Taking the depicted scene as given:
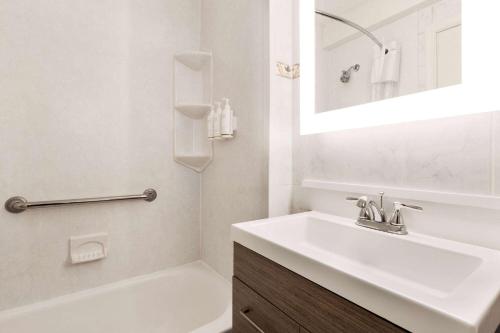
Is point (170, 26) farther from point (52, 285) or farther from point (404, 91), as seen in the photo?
point (52, 285)

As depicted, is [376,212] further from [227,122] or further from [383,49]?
[227,122]

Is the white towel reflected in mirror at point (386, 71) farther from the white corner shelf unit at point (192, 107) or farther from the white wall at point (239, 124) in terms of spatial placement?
the white corner shelf unit at point (192, 107)

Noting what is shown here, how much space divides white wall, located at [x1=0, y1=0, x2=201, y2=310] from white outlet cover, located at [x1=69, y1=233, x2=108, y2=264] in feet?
0.12

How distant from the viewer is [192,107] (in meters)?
1.56

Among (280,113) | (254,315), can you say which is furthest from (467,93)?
(254,315)

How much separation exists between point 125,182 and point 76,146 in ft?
0.98

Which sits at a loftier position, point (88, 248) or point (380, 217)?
point (380, 217)

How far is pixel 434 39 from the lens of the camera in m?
0.79

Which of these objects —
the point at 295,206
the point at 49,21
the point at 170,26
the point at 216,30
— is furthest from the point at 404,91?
the point at 49,21

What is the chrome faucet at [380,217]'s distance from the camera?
765 millimetres

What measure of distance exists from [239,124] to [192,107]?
402mm

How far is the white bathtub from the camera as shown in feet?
3.88

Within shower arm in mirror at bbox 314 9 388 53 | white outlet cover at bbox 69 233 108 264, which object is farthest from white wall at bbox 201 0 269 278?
white outlet cover at bbox 69 233 108 264

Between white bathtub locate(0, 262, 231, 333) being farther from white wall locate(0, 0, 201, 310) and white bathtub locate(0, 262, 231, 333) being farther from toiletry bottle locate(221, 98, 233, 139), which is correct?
toiletry bottle locate(221, 98, 233, 139)
